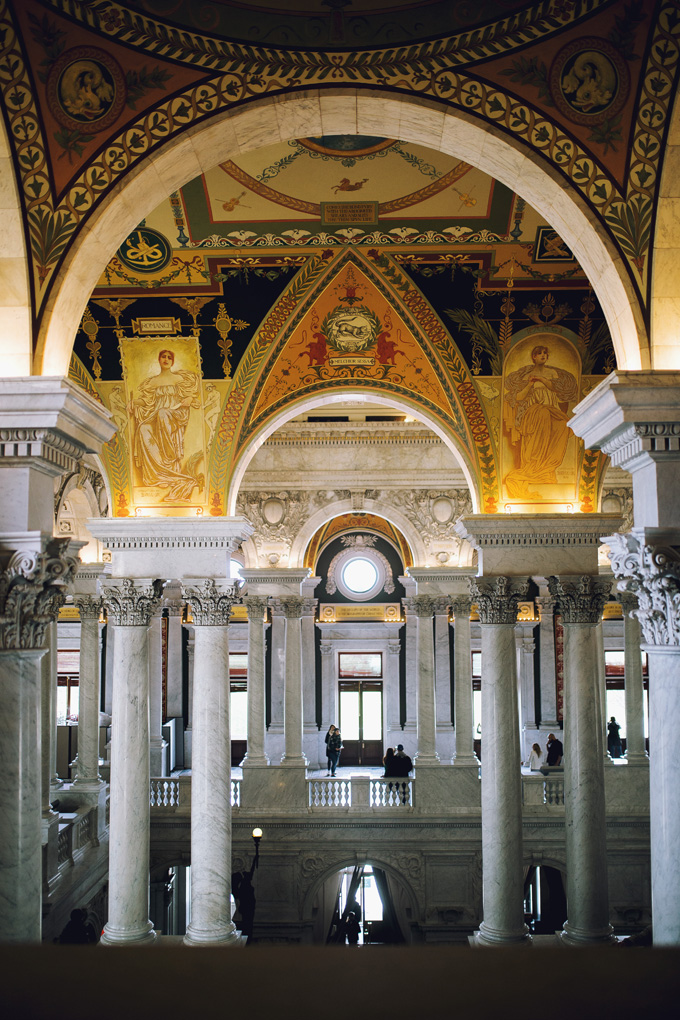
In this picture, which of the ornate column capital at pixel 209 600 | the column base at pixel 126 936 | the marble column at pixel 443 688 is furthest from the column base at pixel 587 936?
the marble column at pixel 443 688

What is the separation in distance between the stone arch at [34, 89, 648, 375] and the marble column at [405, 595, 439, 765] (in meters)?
12.4

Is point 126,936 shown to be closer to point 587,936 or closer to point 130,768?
point 130,768

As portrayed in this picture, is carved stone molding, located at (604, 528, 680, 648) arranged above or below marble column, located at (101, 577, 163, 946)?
above

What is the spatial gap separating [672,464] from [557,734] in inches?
759

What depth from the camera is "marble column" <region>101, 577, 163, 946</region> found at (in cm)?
977

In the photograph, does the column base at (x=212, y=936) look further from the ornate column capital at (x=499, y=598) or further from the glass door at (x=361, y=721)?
the glass door at (x=361, y=721)

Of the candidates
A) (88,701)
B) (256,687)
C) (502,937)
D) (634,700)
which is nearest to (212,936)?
(502,937)

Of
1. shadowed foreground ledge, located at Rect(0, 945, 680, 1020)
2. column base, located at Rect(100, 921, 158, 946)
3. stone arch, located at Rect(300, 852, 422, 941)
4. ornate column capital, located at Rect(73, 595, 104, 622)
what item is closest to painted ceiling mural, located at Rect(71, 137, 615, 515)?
column base, located at Rect(100, 921, 158, 946)

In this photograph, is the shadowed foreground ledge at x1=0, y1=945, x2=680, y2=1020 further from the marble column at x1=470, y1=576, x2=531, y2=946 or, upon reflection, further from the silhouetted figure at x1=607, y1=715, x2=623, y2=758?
the silhouetted figure at x1=607, y1=715, x2=623, y2=758

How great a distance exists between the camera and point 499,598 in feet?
34.2

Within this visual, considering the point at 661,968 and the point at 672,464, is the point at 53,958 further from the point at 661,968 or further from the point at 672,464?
the point at 672,464

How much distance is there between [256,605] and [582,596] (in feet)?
27.6

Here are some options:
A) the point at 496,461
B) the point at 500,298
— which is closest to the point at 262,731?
the point at 496,461

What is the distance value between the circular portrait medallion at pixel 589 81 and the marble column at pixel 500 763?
20.1 ft
